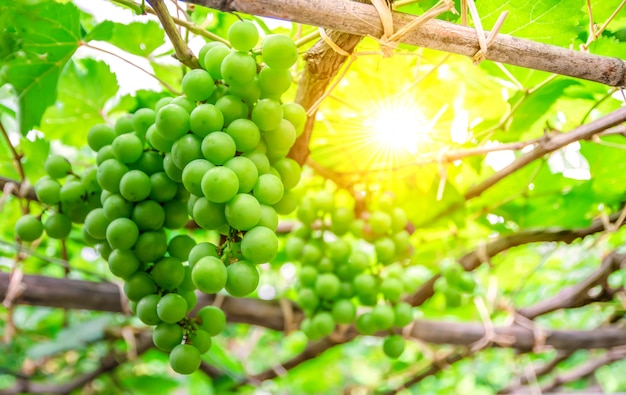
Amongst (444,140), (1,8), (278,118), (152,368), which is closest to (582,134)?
(444,140)

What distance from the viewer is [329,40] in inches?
18.4

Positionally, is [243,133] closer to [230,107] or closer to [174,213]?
[230,107]

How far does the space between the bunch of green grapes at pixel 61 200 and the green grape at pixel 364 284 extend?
39cm

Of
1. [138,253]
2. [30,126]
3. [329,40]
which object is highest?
[30,126]

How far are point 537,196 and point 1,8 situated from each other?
0.89 m

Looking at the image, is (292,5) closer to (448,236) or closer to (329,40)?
(329,40)

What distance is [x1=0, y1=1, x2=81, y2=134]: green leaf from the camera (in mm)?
630

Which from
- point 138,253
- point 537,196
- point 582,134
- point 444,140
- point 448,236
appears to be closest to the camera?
point 138,253

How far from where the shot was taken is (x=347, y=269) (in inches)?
31.9

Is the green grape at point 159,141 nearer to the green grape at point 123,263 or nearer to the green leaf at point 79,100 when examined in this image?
the green grape at point 123,263

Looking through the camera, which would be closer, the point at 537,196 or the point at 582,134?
the point at 582,134

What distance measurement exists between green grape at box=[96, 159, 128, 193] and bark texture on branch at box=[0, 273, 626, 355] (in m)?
0.36

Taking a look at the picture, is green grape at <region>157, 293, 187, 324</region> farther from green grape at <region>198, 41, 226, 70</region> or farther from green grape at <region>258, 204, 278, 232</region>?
green grape at <region>198, 41, 226, 70</region>

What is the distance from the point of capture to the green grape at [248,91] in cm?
49
